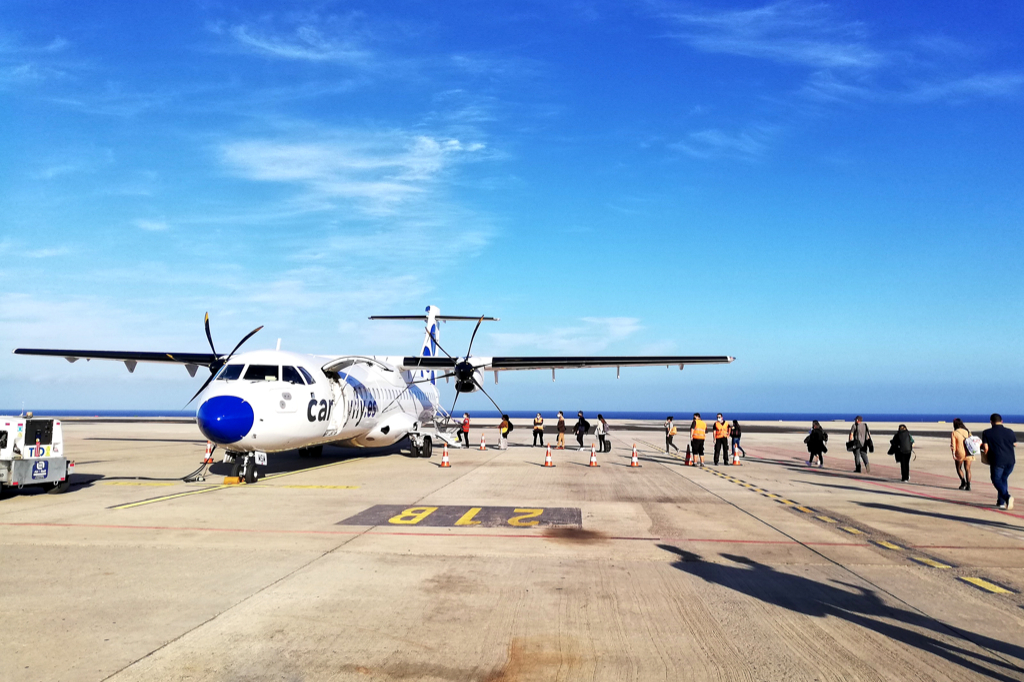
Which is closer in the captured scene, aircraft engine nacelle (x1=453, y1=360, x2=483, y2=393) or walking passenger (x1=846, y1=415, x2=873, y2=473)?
walking passenger (x1=846, y1=415, x2=873, y2=473)

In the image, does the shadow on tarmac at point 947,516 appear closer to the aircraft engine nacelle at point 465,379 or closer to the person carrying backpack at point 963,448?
the person carrying backpack at point 963,448

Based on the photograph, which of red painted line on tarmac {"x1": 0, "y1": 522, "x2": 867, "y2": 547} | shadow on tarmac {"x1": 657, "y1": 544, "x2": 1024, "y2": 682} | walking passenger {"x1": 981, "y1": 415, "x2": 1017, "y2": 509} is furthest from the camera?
walking passenger {"x1": 981, "y1": 415, "x2": 1017, "y2": 509}

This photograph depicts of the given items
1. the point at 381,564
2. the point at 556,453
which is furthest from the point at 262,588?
the point at 556,453

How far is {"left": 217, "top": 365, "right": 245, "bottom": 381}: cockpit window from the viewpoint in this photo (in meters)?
15.1

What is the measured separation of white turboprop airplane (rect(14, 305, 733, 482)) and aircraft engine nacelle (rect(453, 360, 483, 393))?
0.03 metres

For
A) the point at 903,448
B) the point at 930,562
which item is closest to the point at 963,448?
the point at 903,448

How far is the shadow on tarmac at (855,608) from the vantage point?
4.92 m

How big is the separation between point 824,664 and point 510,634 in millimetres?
2361

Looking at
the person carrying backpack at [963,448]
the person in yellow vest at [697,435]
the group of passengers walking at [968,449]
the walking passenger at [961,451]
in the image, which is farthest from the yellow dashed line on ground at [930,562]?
the person in yellow vest at [697,435]

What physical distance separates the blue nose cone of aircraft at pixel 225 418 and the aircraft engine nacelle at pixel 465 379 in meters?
9.09

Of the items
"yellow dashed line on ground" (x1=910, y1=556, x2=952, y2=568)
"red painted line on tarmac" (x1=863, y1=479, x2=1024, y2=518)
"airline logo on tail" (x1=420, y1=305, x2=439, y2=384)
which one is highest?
"airline logo on tail" (x1=420, y1=305, x2=439, y2=384)

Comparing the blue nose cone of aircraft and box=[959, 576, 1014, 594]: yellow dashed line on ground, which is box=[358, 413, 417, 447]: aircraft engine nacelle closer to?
the blue nose cone of aircraft

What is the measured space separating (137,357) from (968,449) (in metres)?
25.8

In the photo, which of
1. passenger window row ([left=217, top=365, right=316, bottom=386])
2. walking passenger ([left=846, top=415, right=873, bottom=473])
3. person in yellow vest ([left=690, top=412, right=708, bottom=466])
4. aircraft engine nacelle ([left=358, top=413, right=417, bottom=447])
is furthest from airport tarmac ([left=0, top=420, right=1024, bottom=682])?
aircraft engine nacelle ([left=358, top=413, right=417, bottom=447])
